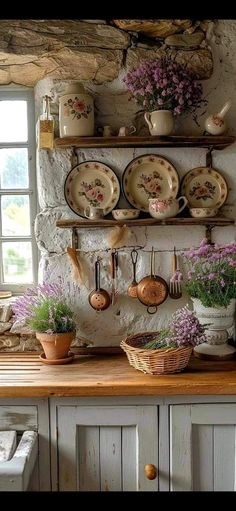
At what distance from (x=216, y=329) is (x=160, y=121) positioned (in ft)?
3.03

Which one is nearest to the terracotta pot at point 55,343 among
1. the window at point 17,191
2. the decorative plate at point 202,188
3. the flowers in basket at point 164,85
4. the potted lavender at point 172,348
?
the potted lavender at point 172,348

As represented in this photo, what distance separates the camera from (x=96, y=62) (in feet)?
6.97

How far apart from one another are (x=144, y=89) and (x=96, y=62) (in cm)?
25

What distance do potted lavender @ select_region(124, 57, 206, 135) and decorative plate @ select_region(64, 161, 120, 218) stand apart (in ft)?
0.94

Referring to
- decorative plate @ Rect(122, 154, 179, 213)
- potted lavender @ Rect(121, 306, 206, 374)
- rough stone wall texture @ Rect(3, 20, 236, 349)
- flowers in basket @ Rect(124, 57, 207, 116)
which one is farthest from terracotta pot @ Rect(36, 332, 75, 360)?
flowers in basket @ Rect(124, 57, 207, 116)

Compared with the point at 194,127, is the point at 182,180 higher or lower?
lower

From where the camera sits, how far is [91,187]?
2.21 metres

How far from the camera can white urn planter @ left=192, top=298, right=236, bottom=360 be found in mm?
2053

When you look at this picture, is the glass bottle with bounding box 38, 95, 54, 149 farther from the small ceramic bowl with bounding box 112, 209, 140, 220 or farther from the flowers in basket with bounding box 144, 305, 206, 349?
the flowers in basket with bounding box 144, 305, 206, 349

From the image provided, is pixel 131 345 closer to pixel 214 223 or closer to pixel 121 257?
pixel 121 257

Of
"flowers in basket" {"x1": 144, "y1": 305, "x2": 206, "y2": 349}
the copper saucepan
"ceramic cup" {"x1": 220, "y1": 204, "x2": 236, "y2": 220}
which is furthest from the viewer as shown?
"ceramic cup" {"x1": 220, "y1": 204, "x2": 236, "y2": 220}

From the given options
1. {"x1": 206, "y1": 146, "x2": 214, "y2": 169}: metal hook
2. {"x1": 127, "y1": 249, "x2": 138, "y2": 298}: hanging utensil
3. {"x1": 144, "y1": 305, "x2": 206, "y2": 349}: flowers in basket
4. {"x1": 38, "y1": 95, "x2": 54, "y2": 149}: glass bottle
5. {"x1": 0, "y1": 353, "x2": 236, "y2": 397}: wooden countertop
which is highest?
{"x1": 38, "y1": 95, "x2": 54, "y2": 149}: glass bottle

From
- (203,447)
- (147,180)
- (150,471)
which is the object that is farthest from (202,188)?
(150,471)

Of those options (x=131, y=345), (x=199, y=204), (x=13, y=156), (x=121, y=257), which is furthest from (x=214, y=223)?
(x=13, y=156)
